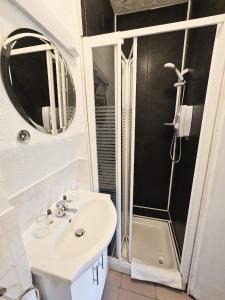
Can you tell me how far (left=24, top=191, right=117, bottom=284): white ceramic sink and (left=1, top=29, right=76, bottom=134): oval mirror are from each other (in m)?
0.58

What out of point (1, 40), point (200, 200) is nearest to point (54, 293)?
point (200, 200)

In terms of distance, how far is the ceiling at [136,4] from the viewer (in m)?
1.57

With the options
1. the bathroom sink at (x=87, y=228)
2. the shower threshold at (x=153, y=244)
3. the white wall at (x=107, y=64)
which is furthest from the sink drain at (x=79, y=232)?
the white wall at (x=107, y=64)

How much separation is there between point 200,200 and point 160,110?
118 centimetres

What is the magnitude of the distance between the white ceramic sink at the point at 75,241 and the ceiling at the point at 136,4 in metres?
2.02

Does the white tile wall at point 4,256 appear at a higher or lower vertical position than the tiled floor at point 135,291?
higher

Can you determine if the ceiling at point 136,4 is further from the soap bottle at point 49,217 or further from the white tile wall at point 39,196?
the soap bottle at point 49,217

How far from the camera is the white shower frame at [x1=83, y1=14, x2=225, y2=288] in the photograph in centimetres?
88

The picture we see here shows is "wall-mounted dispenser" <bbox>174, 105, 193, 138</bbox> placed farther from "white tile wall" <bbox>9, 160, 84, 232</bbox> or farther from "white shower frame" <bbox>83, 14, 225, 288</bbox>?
"white tile wall" <bbox>9, 160, 84, 232</bbox>

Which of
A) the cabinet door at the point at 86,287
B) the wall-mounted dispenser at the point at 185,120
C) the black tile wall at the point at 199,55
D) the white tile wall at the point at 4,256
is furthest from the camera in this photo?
the wall-mounted dispenser at the point at 185,120

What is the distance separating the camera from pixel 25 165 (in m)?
0.76

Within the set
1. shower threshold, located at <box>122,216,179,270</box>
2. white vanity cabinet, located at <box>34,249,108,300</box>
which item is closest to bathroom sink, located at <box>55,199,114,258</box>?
white vanity cabinet, located at <box>34,249,108,300</box>

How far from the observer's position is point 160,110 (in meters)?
1.88

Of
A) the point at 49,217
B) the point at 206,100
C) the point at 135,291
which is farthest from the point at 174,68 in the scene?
the point at 135,291
